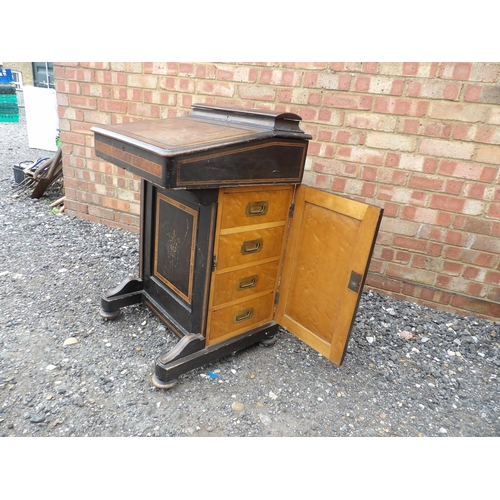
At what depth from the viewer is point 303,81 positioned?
2.84m

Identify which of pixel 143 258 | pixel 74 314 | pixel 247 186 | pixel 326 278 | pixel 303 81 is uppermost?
pixel 303 81

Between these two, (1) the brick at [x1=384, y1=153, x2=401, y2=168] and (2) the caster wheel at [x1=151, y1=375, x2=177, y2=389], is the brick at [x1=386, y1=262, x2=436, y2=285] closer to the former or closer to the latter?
(1) the brick at [x1=384, y1=153, x2=401, y2=168]

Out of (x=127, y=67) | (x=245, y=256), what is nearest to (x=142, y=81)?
(x=127, y=67)

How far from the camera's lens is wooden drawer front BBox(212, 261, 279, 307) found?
2.10m

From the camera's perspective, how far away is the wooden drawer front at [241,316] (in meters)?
2.19

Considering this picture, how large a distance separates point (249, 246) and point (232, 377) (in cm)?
77

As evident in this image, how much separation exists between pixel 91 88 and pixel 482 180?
345 cm

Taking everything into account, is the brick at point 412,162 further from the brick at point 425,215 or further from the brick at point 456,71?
the brick at point 456,71

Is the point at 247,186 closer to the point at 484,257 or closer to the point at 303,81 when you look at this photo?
the point at 303,81

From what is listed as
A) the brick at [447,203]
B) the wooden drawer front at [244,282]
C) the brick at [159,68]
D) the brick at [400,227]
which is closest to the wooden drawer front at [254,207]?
the wooden drawer front at [244,282]

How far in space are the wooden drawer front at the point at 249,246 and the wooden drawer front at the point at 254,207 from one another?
7 centimetres

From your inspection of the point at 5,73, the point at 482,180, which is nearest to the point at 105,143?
the point at 482,180

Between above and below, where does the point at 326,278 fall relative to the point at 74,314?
A: above

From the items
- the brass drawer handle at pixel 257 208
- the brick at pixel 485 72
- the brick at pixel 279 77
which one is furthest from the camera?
the brick at pixel 279 77
